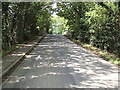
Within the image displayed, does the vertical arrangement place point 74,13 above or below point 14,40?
above

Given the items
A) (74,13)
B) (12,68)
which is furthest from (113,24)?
(74,13)

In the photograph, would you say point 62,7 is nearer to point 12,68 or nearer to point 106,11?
point 106,11

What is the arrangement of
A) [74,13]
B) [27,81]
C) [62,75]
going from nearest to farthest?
[27,81]
[62,75]
[74,13]

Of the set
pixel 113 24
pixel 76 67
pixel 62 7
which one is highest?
pixel 62 7

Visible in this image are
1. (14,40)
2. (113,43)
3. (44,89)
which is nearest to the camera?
(44,89)

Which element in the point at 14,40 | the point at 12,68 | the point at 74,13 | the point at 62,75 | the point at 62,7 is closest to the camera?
the point at 62,75

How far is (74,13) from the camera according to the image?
35.6 metres

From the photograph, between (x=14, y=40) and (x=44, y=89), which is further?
(x=14, y=40)

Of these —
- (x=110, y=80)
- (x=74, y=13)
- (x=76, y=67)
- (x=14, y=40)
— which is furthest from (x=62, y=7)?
(x=110, y=80)

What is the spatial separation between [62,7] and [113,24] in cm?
2046

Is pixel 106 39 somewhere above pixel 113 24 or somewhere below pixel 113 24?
below

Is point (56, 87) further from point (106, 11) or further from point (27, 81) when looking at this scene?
point (106, 11)

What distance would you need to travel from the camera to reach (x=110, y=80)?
8.98 meters

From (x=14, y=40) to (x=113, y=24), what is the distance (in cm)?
1219
